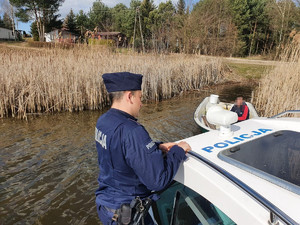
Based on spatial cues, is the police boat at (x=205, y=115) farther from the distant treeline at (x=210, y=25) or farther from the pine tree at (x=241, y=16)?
the pine tree at (x=241, y=16)

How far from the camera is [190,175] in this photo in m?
1.66

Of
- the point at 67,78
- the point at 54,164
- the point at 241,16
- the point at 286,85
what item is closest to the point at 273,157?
the point at 54,164

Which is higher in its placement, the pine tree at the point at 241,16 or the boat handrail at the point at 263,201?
the pine tree at the point at 241,16

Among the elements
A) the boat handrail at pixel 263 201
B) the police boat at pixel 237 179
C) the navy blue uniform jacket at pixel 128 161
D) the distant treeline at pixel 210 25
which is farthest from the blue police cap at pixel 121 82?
the distant treeline at pixel 210 25

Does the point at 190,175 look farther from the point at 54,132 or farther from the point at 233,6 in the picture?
the point at 233,6

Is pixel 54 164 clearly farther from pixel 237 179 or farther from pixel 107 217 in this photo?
pixel 237 179

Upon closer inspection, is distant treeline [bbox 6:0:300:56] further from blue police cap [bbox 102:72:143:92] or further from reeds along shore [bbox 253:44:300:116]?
blue police cap [bbox 102:72:143:92]

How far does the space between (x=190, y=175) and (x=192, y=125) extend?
255 inches

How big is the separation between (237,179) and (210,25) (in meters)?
22.2

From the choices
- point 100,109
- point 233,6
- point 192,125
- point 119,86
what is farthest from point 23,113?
point 233,6

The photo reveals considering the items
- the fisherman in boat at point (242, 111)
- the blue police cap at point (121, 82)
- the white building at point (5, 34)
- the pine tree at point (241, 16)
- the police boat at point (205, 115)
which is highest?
the pine tree at point (241, 16)

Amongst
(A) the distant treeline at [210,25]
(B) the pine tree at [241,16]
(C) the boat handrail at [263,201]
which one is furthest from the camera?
(B) the pine tree at [241,16]

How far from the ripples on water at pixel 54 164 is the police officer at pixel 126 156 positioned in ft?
7.89

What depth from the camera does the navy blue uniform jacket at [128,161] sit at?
151 cm
